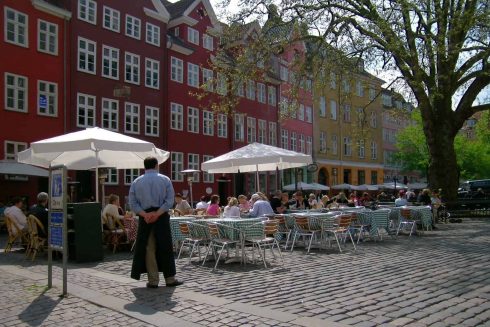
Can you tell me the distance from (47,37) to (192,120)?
475 inches

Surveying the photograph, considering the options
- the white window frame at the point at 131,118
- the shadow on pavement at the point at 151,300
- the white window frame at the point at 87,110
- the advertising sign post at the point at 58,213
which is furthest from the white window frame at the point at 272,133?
the shadow on pavement at the point at 151,300

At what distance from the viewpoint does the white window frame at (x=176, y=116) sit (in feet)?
115

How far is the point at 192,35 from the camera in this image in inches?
1485

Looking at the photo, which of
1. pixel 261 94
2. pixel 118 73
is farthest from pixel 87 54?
pixel 261 94

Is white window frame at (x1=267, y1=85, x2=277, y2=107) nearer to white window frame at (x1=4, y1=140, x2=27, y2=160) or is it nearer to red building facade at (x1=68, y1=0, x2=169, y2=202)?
red building facade at (x1=68, y1=0, x2=169, y2=202)

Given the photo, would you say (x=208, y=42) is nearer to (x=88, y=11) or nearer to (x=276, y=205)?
(x=88, y=11)

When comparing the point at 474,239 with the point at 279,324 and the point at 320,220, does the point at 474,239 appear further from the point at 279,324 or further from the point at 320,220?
the point at 279,324

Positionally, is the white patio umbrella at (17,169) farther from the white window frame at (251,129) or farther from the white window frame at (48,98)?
the white window frame at (251,129)

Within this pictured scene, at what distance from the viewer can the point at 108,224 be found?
12430mm

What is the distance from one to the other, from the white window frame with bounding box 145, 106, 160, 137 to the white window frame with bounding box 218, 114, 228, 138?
6.57m

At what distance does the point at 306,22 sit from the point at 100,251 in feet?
44.0

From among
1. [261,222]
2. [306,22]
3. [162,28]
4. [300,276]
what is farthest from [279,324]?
[162,28]

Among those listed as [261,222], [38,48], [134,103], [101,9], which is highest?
[101,9]

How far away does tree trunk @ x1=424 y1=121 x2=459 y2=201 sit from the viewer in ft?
79.9
